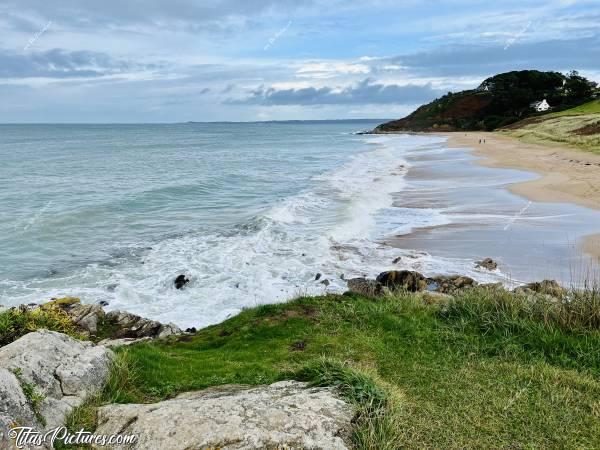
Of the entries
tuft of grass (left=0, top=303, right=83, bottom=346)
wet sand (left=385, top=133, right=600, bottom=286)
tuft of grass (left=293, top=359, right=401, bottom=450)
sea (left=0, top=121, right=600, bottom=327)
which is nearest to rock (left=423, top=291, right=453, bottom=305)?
wet sand (left=385, top=133, right=600, bottom=286)

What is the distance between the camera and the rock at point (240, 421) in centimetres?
459

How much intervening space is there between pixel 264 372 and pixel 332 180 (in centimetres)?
3023

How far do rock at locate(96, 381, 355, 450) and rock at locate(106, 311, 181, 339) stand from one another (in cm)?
515

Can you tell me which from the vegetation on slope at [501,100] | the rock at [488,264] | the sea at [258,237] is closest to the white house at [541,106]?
the vegetation on slope at [501,100]

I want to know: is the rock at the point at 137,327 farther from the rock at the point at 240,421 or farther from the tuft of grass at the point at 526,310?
the tuft of grass at the point at 526,310

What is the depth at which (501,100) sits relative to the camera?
353 feet

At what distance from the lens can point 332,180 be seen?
36.2 m

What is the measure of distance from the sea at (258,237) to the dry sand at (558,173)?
118cm

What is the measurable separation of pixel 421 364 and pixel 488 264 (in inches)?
332

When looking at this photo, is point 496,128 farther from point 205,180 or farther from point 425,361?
point 425,361

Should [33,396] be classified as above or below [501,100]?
below

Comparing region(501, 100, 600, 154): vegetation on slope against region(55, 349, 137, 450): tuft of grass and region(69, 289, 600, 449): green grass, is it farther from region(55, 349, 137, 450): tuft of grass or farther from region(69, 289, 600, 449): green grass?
region(55, 349, 137, 450): tuft of grass

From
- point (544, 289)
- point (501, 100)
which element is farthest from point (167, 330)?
point (501, 100)

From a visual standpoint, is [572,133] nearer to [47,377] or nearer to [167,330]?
→ [167,330]
